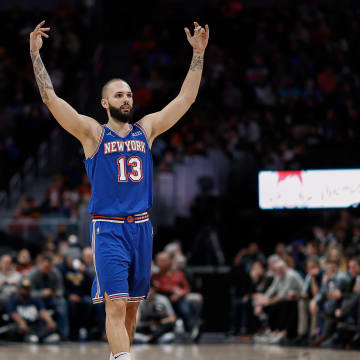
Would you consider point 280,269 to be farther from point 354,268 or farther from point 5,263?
point 5,263

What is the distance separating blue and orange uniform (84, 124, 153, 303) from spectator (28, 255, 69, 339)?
7.89 meters

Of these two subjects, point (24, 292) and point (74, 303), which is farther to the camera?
point (74, 303)

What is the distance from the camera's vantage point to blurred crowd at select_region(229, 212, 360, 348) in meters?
13.3

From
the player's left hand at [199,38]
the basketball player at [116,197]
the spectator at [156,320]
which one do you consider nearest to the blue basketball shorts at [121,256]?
the basketball player at [116,197]

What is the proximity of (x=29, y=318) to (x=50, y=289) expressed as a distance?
1.98ft

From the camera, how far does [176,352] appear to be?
484 inches

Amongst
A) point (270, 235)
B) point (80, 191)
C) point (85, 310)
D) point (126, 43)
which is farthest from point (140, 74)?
point (85, 310)

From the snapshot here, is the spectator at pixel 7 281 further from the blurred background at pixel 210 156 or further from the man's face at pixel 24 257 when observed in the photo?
the man's face at pixel 24 257

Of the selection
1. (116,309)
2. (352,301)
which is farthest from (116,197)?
(352,301)

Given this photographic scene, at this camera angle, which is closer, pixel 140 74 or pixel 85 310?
pixel 85 310

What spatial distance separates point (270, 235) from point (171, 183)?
92.1 inches

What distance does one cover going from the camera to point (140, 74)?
2134cm

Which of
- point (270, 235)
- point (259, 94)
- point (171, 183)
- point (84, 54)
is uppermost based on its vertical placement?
point (84, 54)

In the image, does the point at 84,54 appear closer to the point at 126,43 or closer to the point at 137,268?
the point at 126,43
